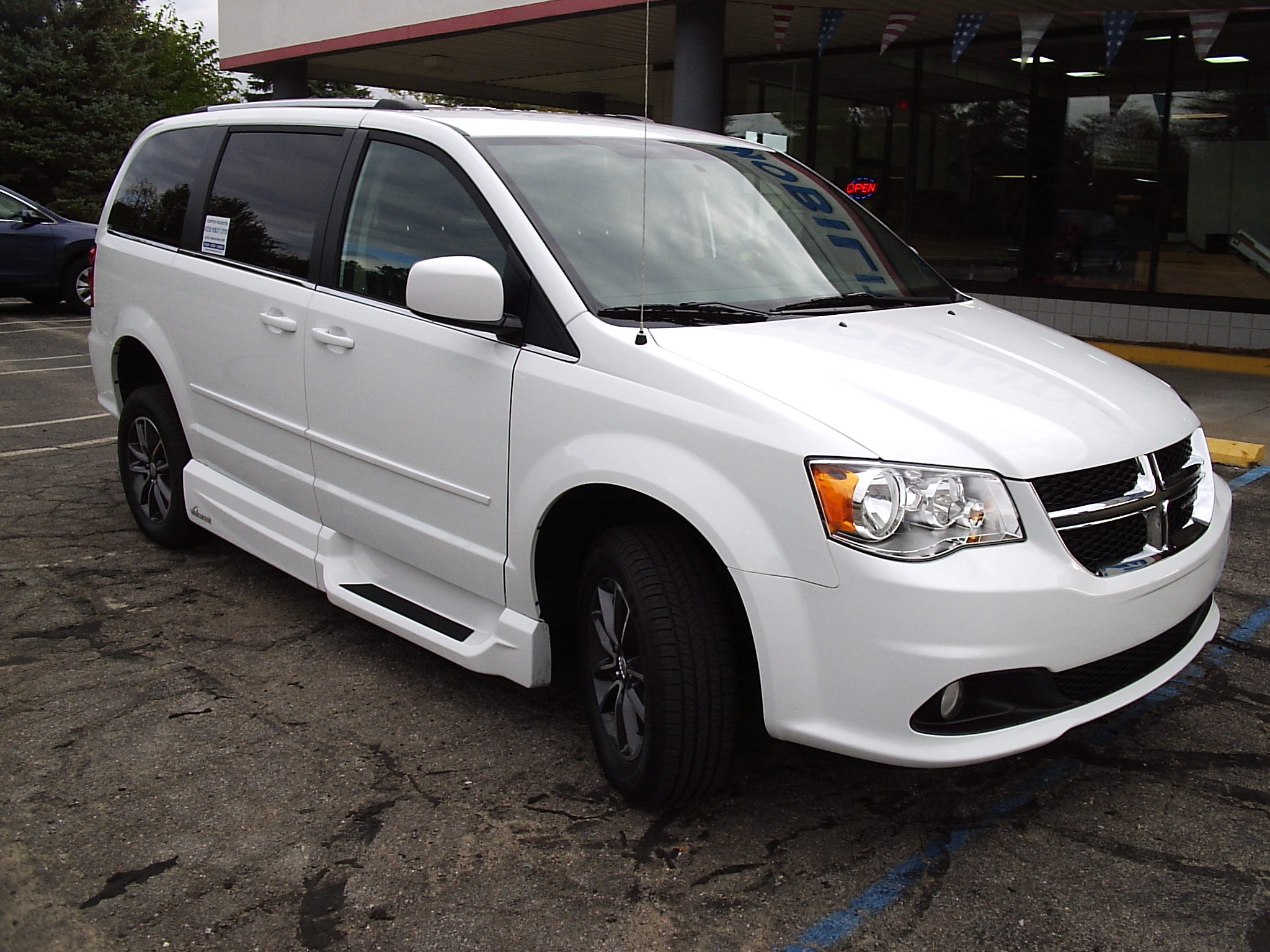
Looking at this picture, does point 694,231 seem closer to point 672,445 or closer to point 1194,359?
point 672,445

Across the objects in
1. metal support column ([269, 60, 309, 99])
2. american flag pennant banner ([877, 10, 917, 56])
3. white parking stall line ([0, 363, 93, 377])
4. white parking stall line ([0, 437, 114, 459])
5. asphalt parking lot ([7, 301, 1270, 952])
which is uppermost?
metal support column ([269, 60, 309, 99])

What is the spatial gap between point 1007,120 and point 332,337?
1094cm

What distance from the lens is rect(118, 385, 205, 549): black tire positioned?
16.8 ft

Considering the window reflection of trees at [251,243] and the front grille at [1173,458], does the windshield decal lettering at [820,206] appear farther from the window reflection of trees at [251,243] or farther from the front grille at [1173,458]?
the window reflection of trees at [251,243]

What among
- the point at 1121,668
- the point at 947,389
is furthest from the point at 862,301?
the point at 1121,668

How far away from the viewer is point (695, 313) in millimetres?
3387

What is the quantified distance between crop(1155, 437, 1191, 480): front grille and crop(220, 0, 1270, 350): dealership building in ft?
21.9

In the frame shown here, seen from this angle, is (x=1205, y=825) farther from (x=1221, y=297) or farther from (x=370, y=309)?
(x=1221, y=297)

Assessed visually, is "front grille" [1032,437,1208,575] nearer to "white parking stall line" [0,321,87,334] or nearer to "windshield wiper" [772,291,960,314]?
"windshield wiper" [772,291,960,314]

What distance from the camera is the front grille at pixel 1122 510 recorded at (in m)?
2.84

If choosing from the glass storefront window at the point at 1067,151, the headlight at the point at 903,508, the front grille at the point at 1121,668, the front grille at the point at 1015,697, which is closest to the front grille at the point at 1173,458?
the front grille at the point at 1121,668

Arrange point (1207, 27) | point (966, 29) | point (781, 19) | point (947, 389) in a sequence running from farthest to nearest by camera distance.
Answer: point (781, 19)
point (966, 29)
point (1207, 27)
point (947, 389)

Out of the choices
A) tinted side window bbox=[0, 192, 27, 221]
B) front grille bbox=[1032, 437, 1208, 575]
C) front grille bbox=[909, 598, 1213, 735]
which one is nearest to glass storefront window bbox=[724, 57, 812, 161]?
tinted side window bbox=[0, 192, 27, 221]

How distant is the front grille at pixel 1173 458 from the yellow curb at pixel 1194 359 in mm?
7853
